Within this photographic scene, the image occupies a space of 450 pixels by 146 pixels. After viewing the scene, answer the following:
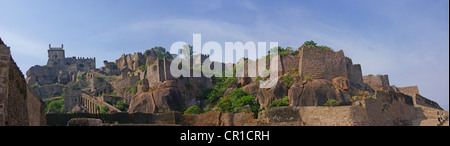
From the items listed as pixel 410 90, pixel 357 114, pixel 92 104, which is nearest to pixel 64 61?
pixel 92 104

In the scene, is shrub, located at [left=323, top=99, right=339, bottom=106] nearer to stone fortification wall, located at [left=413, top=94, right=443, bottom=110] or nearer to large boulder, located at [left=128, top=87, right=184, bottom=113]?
stone fortification wall, located at [left=413, top=94, right=443, bottom=110]

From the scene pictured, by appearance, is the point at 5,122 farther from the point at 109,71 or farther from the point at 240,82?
the point at 109,71

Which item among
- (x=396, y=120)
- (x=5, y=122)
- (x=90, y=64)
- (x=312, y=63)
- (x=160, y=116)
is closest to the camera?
(x=5, y=122)

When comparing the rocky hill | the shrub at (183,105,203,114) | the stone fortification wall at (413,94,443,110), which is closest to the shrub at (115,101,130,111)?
the rocky hill

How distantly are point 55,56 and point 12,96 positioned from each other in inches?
4393

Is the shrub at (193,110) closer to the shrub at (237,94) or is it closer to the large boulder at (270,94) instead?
the shrub at (237,94)

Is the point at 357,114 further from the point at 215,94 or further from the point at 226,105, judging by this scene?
the point at 215,94

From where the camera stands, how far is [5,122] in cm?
1583

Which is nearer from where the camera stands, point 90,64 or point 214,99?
point 214,99

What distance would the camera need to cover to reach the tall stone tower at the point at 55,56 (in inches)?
4737

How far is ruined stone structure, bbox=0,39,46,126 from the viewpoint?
52.4ft

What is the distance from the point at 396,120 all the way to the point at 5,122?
99.0 feet

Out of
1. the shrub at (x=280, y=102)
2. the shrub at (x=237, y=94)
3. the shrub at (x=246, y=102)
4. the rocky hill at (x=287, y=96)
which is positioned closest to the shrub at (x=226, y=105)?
the rocky hill at (x=287, y=96)
